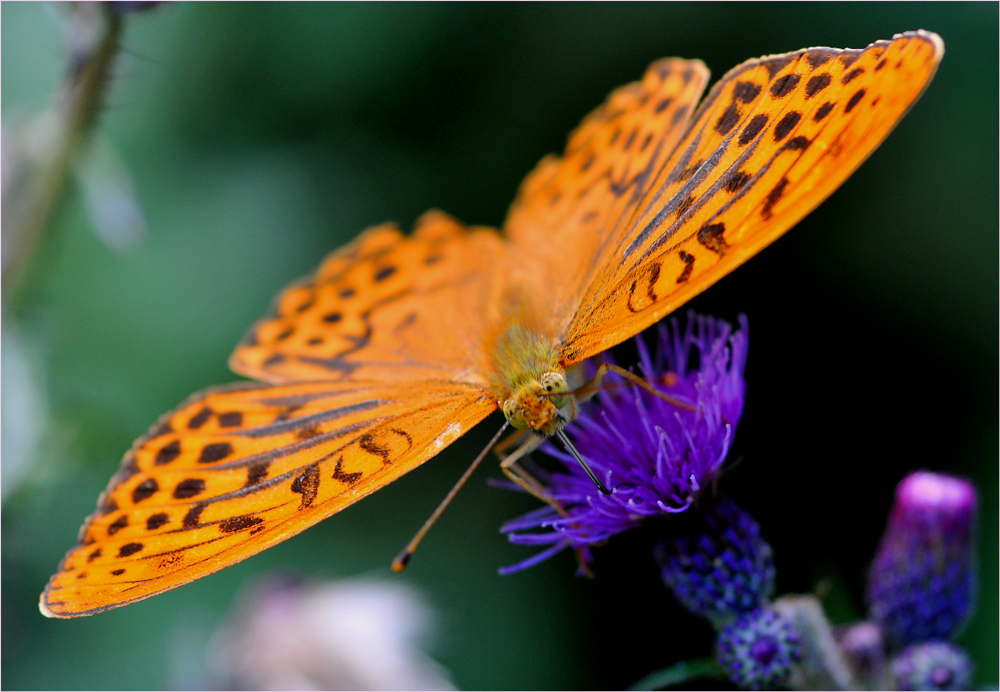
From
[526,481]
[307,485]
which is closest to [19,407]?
[307,485]

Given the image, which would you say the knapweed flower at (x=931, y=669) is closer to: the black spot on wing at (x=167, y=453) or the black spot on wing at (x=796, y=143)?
the black spot on wing at (x=796, y=143)

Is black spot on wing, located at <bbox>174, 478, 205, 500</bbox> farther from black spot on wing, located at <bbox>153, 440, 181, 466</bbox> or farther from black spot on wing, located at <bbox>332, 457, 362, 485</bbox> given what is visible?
black spot on wing, located at <bbox>332, 457, 362, 485</bbox>

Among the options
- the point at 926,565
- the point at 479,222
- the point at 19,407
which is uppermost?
the point at 479,222

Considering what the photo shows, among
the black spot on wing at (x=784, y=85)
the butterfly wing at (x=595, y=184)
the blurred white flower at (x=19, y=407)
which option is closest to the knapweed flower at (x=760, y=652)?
the butterfly wing at (x=595, y=184)

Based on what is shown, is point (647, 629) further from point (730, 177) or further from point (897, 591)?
point (730, 177)

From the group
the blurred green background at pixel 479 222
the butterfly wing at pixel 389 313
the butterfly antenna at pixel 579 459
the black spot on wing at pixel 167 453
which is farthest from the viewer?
the blurred green background at pixel 479 222

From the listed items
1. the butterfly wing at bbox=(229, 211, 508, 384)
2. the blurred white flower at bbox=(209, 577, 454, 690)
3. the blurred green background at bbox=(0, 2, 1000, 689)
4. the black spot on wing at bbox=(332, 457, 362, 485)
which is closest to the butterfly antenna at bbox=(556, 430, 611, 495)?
the butterfly wing at bbox=(229, 211, 508, 384)

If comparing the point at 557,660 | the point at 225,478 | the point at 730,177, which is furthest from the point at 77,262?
the point at 730,177

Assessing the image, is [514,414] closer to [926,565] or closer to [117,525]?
[117,525]
